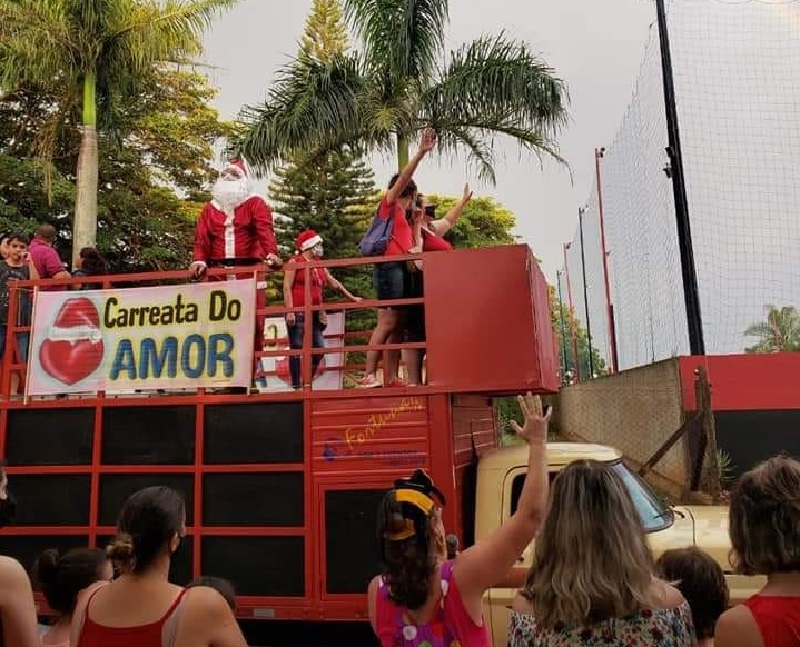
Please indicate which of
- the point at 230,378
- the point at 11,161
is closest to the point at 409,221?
the point at 230,378

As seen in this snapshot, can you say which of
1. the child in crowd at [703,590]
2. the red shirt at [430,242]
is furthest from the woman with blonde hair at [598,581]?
the red shirt at [430,242]

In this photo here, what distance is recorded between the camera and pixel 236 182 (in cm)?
565

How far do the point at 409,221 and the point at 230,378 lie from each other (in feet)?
5.92

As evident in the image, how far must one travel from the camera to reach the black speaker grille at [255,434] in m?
4.17

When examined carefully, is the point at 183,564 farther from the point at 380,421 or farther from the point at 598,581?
the point at 598,581

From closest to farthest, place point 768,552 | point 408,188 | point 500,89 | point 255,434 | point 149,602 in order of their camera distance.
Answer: point 768,552 < point 149,602 < point 255,434 < point 408,188 < point 500,89

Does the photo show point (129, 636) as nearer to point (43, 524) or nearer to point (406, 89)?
point (43, 524)

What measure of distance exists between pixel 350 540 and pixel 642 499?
174 cm

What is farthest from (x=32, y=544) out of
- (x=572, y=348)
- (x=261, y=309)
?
(x=572, y=348)

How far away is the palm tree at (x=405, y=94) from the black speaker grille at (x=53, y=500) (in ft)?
31.0

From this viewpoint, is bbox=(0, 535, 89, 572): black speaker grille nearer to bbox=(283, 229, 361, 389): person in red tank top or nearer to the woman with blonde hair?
bbox=(283, 229, 361, 389): person in red tank top

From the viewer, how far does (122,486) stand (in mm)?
4312

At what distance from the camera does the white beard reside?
5.49 m

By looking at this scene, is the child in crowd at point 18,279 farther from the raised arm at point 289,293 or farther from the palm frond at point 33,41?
the palm frond at point 33,41
